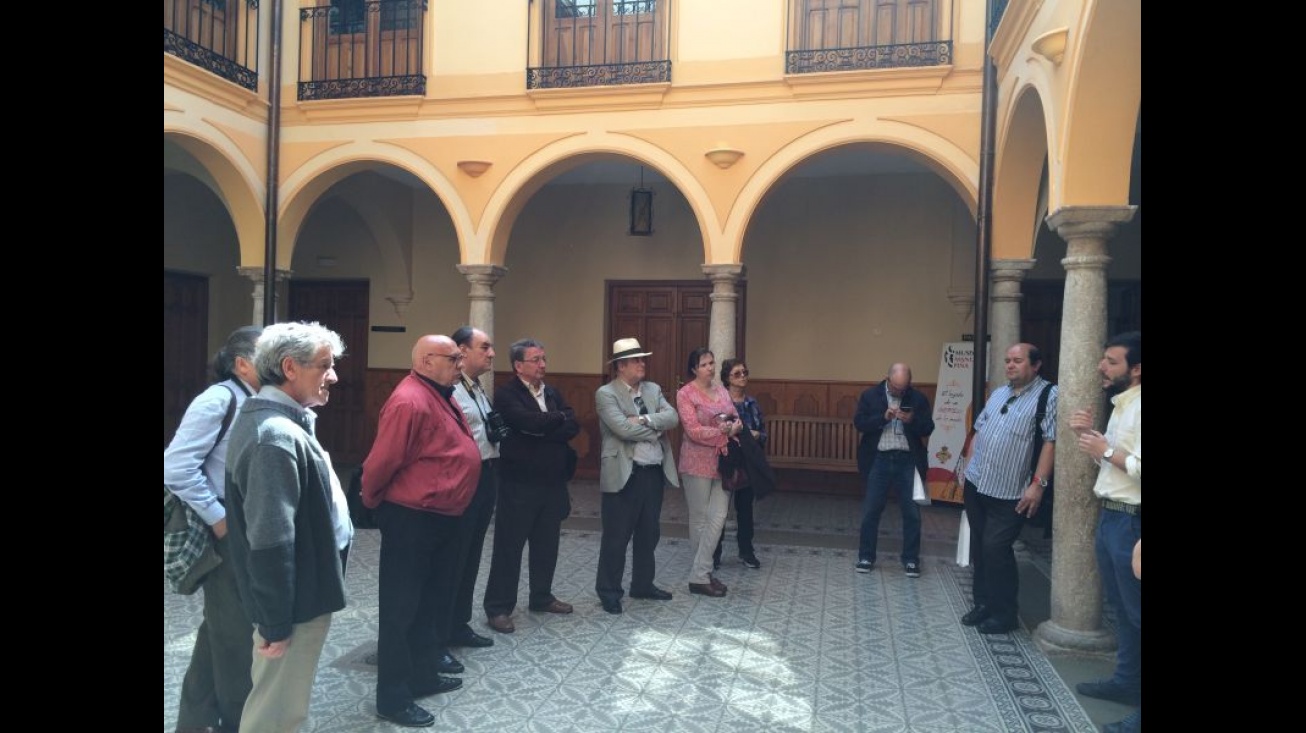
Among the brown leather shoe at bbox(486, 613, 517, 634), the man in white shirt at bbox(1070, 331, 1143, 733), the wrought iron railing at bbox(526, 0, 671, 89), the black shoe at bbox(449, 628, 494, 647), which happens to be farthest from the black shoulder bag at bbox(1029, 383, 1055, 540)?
the wrought iron railing at bbox(526, 0, 671, 89)

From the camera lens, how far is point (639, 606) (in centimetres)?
528

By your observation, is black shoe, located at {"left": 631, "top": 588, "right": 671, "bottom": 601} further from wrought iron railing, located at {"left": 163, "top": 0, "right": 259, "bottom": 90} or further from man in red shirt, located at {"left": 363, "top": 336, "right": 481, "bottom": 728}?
wrought iron railing, located at {"left": 163, "top": 0, "right": 259, "bottom": 90}

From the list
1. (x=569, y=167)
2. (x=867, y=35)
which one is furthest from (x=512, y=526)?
(x=867, y=35)

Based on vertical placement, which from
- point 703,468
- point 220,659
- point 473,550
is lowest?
point 220,659

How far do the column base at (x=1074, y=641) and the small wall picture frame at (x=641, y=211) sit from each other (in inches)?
267

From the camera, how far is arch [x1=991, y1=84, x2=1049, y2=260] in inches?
261

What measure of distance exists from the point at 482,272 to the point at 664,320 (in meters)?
2.83

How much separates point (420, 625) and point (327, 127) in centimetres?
655

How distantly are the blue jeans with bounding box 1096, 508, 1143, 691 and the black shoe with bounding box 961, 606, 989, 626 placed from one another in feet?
3.32

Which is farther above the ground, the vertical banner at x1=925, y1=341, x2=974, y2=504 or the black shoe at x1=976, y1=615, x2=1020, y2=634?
the vertical banner at x1=925, y1=341, x2=974, y2=504

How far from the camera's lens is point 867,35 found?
7.58 m

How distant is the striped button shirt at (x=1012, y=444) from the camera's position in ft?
15.6

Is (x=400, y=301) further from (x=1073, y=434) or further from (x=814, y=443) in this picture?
(x=1073, y=434)
